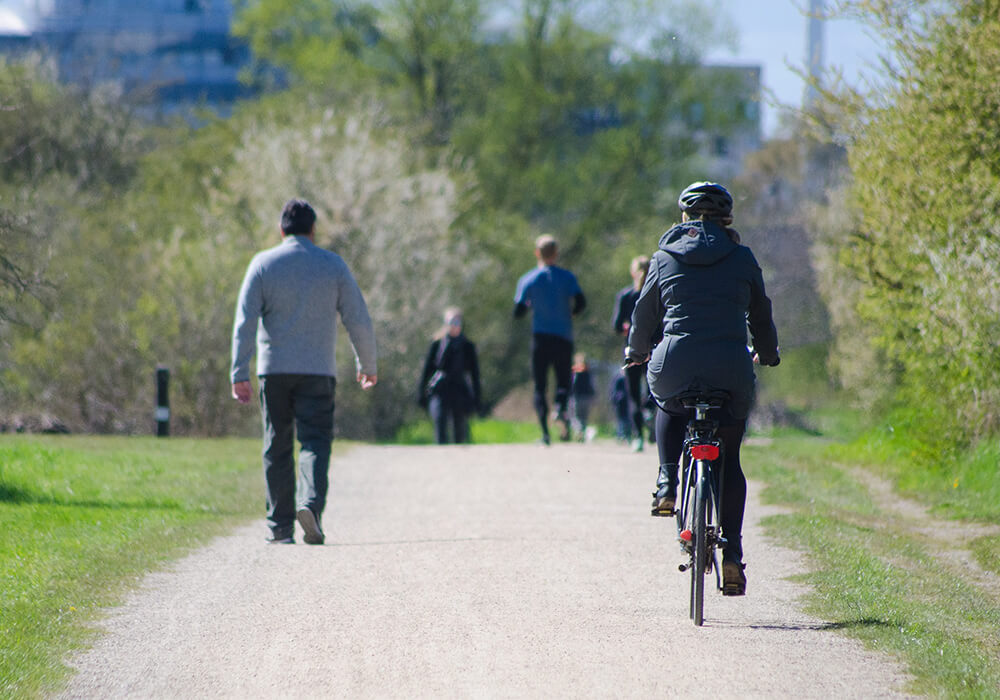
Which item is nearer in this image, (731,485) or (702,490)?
(702,490)

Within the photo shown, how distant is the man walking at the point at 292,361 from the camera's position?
30.2 ft

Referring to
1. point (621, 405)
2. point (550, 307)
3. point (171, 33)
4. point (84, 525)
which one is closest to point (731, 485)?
point (84, 525)

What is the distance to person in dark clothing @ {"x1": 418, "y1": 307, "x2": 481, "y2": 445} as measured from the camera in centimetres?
1984

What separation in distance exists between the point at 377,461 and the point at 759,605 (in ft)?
28.5

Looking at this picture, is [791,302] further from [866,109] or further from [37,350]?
[866,109]

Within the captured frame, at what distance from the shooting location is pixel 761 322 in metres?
6.80

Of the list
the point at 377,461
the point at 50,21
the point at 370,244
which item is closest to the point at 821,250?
the point at 370,244

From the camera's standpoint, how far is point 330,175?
30391mm

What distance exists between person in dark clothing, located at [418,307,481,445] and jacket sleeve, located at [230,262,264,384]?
34.2 feet

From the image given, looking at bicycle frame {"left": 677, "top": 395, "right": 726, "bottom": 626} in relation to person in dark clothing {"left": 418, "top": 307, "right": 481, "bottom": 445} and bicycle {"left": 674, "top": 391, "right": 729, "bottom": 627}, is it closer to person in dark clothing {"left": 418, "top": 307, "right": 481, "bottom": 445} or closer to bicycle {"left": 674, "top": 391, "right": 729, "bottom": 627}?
bicycle {"left": 674, "top": 391, "right": 729, "bottom": 627}

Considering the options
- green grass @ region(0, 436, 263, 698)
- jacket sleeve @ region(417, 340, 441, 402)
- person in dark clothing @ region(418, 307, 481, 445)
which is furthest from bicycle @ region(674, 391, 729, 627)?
jacket sleeve @ region(417, 340, 441, 402)

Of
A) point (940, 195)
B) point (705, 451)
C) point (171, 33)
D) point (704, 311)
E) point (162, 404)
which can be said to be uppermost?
point (171, 33)

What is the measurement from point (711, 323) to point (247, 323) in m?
3.61

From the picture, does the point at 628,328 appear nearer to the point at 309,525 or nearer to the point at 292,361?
the point at 292,361
